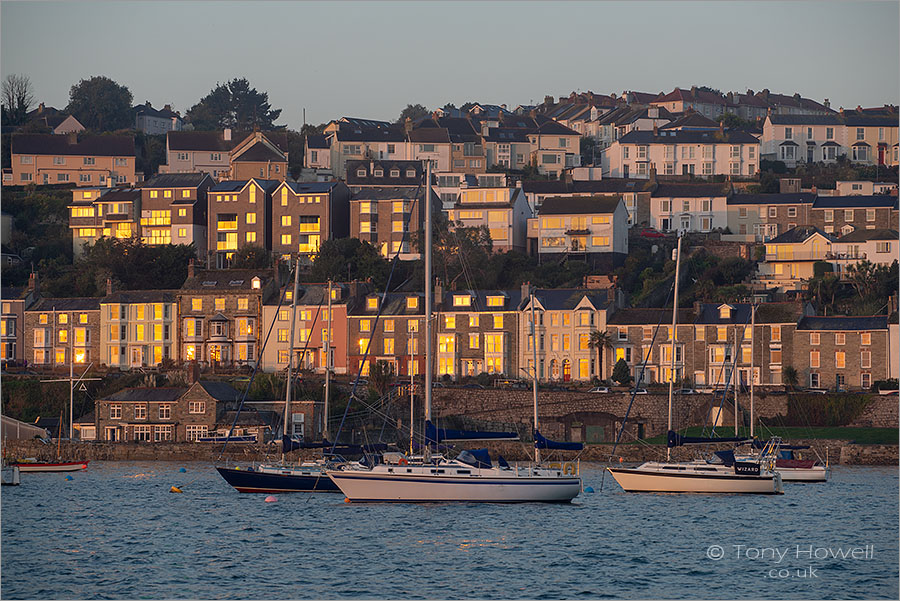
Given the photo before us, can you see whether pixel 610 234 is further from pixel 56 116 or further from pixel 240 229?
pixel 56 116

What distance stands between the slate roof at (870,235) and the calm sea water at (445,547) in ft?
133

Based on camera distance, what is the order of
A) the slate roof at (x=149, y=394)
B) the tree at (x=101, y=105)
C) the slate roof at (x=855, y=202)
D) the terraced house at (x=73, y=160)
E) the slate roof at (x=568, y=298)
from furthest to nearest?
the tree at (x=101, y=105) → the terraced house at (x=73, y=160) → the slate roof at (x=855, y=202) → the slate roof at (x=568, y=298) → the slate roof at (x=149, y=394)

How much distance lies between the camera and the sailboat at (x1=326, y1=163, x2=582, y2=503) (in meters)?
42.5

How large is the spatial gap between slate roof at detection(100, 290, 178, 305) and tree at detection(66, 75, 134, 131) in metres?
63.3

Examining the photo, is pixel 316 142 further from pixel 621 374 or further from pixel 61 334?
pixel 621 374

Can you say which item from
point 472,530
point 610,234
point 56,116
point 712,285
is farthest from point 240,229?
point 472,530

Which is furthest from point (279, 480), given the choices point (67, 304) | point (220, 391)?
point (67, 304)

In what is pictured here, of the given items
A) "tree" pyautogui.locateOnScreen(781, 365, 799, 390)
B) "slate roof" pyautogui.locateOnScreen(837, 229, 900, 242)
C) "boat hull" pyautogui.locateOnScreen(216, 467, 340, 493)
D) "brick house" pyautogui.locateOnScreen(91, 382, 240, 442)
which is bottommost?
"boat hull" pyautogui.locateOnScreen(216, 467, 340, 493)

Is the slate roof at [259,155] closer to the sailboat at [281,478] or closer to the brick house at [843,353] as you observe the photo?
the brick house at [843,353]

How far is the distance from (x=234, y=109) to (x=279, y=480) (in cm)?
11332

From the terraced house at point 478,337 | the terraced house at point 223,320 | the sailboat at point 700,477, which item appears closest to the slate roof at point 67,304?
the terraced house at point 223,320

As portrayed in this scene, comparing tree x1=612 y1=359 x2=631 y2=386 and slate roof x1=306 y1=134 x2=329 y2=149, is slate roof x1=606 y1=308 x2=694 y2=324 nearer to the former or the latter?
tree x1=612 y1=359 x2=631 y2=386

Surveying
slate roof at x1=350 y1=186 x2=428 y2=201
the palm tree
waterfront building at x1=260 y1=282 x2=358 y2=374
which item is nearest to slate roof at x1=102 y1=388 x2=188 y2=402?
waterfront building at x1=260 y1=282 x2=358 y2=374

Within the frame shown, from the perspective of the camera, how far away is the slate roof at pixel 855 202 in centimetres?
9456
